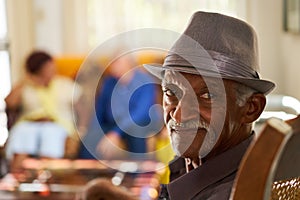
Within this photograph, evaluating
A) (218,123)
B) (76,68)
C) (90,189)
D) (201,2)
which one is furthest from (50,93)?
(218,123)

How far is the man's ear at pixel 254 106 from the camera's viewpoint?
1.23 m

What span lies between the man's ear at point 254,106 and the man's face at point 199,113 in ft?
0.09

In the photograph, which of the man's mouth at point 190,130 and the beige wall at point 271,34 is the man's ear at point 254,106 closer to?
the man's mouth at point 190,130

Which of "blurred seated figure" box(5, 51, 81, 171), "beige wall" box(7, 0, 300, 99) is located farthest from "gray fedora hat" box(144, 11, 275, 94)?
"beige wall" box(7, 0, 300, 99)

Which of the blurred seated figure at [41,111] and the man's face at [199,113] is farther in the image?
the blurred seated figure at [41,111]

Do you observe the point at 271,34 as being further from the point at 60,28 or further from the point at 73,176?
the point at 73,176

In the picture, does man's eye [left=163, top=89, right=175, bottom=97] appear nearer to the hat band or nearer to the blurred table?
the hat band

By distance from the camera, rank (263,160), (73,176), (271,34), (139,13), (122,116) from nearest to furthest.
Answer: (263,160), (73,176), (122,116), (271,34), (139,13)

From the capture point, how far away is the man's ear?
1226 mm

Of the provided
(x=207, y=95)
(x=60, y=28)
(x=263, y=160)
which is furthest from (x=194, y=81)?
(x=60, y=28)

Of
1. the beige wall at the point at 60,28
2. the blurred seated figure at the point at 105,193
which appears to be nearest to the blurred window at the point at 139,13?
the beige wall at the point at 60,28

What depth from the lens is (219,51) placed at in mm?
1172

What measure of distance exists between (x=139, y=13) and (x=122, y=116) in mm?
1859

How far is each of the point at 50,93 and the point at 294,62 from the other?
73.2 inches
